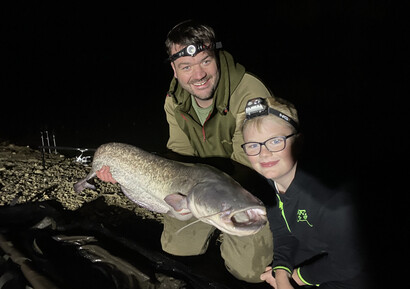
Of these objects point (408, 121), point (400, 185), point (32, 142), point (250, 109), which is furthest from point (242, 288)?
point (32, 142)

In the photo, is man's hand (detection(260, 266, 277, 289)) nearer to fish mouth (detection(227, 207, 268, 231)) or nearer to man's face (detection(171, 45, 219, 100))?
fish mouth (detection(227, 207, 268, 231))

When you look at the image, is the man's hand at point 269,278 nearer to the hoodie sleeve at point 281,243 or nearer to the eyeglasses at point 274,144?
the hoodie sleeve at point 281,243

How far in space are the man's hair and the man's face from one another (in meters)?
0.07

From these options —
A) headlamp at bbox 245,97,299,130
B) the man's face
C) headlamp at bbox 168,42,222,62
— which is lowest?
headlamp at bbox 245,97,299,130

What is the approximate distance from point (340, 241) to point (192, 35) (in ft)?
7.26

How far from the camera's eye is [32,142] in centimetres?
766

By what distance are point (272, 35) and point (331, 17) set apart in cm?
599

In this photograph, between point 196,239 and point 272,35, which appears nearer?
point 196,239

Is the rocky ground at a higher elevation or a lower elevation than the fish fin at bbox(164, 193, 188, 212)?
lower

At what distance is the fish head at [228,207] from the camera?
172 centimetres

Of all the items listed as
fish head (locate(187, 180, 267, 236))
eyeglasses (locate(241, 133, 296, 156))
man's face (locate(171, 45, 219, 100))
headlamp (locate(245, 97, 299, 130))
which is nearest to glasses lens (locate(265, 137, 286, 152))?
eyeglasses (locate(241, 133, 296, 156))

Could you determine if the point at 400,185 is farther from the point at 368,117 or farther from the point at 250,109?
the point at 368,117

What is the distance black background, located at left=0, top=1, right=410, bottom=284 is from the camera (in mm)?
5824

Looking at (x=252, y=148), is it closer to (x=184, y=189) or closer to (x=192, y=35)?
(x=184, y=189)
